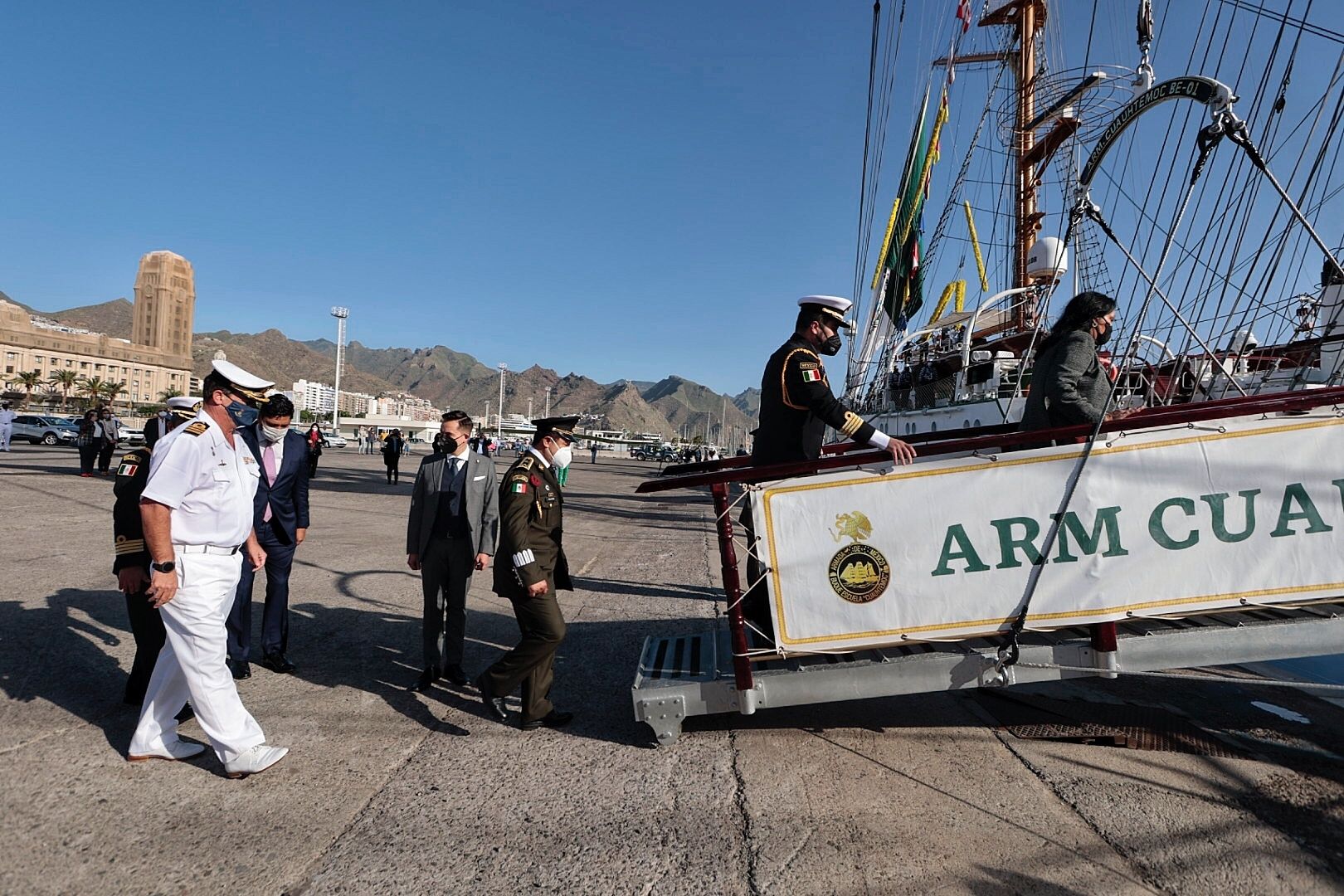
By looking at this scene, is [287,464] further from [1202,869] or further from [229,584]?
[1202,869]

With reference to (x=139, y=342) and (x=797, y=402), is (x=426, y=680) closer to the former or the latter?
(x=797, y=402)

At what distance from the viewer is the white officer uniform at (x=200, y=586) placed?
9.71ft

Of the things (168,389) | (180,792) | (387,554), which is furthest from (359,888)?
(168,389)

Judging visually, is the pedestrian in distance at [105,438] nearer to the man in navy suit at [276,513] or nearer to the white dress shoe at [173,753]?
the man in navy suit at [276,513]

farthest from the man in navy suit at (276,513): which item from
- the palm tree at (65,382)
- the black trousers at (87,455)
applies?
the palm tree at (65,382)

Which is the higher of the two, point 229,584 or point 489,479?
point 489,479

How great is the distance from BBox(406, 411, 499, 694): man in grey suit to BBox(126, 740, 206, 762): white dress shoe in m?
1.26

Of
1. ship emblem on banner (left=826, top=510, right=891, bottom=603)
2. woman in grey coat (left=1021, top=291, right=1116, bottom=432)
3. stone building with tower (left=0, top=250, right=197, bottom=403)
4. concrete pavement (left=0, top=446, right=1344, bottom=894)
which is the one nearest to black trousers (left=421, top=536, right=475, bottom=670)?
concrete pavement (left=0, top=446, right=1344, bottom=894)

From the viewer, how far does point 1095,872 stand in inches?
96.8

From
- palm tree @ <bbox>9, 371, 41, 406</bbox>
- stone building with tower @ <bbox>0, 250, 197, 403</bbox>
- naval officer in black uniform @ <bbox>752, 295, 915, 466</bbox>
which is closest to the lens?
naval officer in black uniform @ <bbox>752, 295, 915, 466</bbox>

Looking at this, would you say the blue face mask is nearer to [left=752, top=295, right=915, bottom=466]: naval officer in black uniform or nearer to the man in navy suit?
the man in navy suit

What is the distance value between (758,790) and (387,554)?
7.06 m

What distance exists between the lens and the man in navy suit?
4531 millimetres

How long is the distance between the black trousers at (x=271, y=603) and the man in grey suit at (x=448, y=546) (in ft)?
3.09
